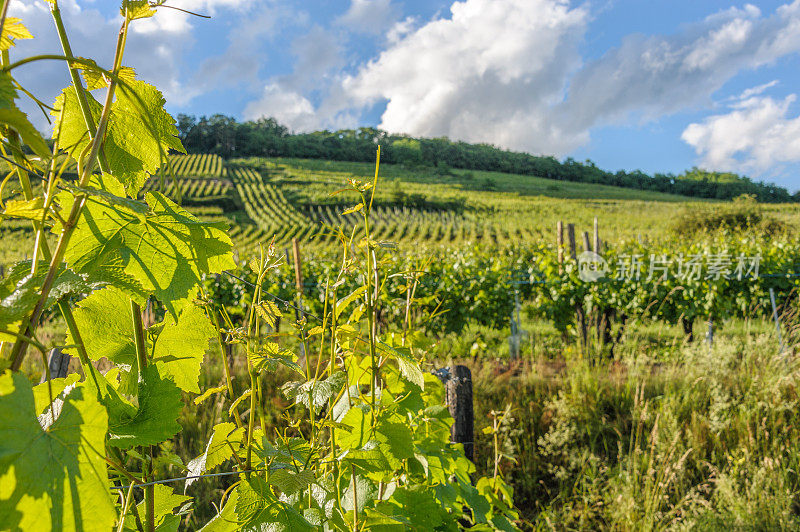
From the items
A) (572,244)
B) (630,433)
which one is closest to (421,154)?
(572,244)

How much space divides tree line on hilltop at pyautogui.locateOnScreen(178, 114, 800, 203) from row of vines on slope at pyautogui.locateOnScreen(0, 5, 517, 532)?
66.9m

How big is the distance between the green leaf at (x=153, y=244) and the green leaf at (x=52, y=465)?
0.16 metres

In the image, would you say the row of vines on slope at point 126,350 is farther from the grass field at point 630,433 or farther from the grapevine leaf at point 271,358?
the grass field at point 630,433

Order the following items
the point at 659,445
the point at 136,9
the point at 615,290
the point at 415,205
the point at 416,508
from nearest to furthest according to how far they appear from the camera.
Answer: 1. the point at 136,9
2. the point at 416,508
3. the point at 659,445
4. the point at 615,290
5. the point at 415,205

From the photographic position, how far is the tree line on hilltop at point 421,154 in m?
65.6

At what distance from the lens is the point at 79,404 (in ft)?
1.37

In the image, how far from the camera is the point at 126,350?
2.44 ft

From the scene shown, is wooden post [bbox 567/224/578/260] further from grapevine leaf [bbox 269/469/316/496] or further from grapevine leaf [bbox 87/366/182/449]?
grapevine leaf [bbox 87/366/182/449]

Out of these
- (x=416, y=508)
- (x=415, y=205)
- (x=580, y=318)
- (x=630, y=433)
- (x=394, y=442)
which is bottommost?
(x=630, y=433)

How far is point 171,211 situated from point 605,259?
7748 mm

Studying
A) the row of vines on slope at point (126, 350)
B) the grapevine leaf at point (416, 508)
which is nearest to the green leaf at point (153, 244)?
the row of vines on slope at point (126, 350)

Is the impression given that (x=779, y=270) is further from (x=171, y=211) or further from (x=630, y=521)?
(x=171, y=211)

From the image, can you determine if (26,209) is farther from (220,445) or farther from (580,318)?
(580,318)

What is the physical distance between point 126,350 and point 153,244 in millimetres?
280
